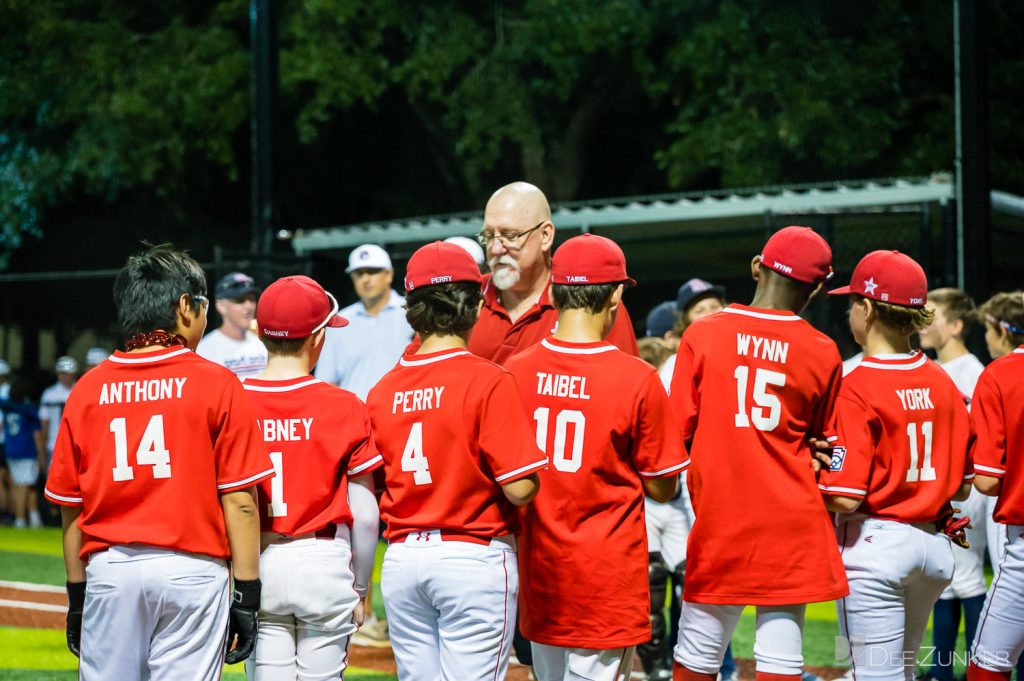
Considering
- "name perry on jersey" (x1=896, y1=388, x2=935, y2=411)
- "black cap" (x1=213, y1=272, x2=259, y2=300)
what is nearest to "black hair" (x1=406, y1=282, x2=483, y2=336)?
"name perry on jersey" (x1=896, y1=388, x2=935, y2=411)

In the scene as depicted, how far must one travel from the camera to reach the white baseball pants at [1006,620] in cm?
490

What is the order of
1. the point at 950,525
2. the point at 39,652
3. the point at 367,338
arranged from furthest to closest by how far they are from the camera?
the point at 367,338 < the point at 39,652 < the point at 950,525

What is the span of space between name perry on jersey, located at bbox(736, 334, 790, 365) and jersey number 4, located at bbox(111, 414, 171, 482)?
1.99m

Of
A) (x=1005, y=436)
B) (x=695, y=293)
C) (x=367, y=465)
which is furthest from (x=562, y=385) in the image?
(x=695, y=293)

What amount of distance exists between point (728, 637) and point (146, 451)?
218 cm

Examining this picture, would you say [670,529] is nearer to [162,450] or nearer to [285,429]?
[285,429]

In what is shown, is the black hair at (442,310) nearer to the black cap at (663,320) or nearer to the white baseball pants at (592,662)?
the white baseball pants at (592,662)

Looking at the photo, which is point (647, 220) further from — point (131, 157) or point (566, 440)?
point (131, 157)

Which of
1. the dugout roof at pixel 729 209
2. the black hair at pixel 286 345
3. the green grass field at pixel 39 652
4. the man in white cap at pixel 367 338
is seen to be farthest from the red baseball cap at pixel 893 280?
the dugout roof at pixel 729 209

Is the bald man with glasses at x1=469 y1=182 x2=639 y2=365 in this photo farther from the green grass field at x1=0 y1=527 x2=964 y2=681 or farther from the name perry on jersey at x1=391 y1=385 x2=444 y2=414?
the green grass field at x1=0 y1=527 x2=964 y2=681

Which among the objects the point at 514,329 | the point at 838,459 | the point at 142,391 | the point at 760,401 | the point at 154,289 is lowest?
the point at 838,459

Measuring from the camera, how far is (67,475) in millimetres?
4039

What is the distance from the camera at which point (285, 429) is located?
421 cm

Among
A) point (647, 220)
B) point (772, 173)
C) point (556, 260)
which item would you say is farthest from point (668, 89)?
point (556, 260)
